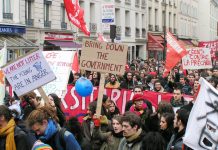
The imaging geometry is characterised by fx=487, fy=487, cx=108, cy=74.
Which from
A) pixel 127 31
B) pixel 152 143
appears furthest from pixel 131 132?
pixel 127 31

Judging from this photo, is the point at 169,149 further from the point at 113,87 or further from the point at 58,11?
the point at 58,11

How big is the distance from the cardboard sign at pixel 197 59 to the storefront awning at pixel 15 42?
903 centimetres

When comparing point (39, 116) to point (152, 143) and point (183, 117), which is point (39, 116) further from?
point (183, 117)

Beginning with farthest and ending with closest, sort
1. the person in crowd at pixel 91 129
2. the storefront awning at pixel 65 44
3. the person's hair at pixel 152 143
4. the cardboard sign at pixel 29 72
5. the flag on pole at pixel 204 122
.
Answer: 1. the storefront awning at pixel 65 44
2. the cardboard sign at pixel 29 72
3. the person in crowd at pixel 91 129
4. the person's hair at pixel 152 143
5. the flag on pole at pixel 204 122

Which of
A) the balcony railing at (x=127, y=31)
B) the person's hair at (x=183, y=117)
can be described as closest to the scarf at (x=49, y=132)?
the person's hair at (x=183, y=117)

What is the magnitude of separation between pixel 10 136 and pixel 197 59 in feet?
37.8

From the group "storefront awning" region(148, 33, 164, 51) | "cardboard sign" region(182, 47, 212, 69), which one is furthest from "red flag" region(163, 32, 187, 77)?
"storefront awning" region(148, 33, 164, 51)

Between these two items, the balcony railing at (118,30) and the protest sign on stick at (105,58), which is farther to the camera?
the balcony railing at (118,30)

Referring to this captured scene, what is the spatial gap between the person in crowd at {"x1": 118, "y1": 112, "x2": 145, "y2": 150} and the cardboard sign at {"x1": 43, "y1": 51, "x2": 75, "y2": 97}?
4.35m

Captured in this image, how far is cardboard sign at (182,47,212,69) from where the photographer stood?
1545 cm

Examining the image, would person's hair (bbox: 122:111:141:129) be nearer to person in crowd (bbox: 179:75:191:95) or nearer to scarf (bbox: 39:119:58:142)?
scarf (bbox: 39:119:58:142)

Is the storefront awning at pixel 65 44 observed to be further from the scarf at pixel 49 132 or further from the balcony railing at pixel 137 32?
the scarf at pixel 49 132

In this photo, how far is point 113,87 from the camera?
1138 cm

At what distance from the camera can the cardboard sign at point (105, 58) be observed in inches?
286
